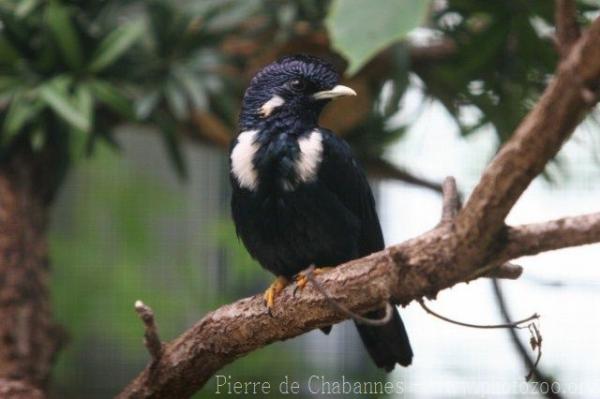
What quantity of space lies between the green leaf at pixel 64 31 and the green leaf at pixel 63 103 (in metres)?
0.09

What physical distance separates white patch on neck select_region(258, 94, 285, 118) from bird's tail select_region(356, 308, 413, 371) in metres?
0.57

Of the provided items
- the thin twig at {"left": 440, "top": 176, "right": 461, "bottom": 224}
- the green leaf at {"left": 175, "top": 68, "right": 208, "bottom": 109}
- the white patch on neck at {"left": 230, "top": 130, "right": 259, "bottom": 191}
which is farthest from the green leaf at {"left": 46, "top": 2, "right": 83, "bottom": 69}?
the thin twig at {"left": 440, "top": 176, "right": 461, "bottom": 224}

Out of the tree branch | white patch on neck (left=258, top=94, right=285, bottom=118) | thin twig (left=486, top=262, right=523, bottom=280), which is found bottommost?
white patch on neck (left=258, top=94, right=285, bottom=118)

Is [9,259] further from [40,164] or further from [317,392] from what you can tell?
[317,392]

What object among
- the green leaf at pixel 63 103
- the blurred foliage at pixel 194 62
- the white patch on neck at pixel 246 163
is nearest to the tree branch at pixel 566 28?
the white patch on neck at pixel 246 163

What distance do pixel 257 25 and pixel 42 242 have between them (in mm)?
1148

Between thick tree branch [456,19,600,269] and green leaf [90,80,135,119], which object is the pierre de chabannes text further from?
thick tree branch [456,19,600,269]

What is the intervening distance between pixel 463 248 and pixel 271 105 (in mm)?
1023

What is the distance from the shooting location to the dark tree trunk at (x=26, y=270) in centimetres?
357

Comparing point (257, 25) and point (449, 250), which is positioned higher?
point (449, 250)

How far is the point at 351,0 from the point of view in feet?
6.05

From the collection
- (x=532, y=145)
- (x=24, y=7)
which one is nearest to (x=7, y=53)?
(x=24, y=7)

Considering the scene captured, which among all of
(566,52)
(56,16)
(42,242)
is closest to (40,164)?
(42,242)

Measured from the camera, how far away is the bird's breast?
260 cm
